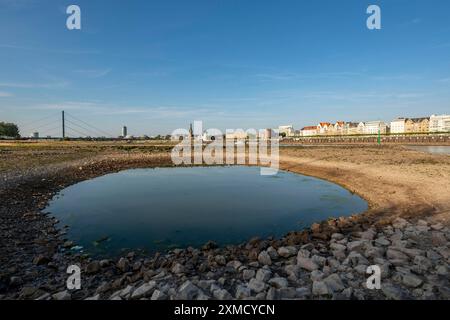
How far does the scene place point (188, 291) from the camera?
6207 mm

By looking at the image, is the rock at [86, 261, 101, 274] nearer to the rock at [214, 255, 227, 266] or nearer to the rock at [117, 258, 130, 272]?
the rock at [117, 258, 130, 272]

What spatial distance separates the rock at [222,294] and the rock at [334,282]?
8.27ft

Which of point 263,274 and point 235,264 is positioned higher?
point 263,274

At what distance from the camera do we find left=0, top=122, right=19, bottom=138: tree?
15075 cm

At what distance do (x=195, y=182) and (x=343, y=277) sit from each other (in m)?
23.5

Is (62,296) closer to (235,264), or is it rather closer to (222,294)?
(222,294)

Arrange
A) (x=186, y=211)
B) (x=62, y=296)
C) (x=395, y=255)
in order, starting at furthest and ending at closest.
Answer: (x=186, y=211) < (x=395, y=255) < (x=62, y=296)

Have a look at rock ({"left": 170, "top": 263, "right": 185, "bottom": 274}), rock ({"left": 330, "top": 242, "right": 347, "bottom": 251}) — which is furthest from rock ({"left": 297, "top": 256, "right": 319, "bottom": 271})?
rock ({"left": 170, "top": 263, "right": 185, "bottom": 274})

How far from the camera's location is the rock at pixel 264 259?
812cm

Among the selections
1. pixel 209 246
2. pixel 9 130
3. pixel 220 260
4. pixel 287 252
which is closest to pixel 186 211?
pixel 209 246

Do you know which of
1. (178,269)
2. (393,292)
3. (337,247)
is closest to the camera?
(393,292)

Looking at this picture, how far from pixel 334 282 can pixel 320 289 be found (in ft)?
1.82

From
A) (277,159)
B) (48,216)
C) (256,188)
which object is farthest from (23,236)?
(277,159)

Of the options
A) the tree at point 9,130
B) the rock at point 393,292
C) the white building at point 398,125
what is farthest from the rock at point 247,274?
the white building at point 398,125
